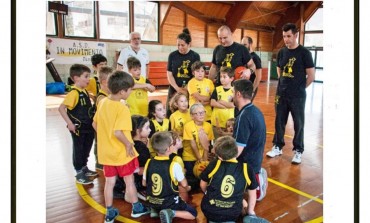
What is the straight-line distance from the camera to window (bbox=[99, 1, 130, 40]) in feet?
39.6

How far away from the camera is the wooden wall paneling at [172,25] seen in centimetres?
1376

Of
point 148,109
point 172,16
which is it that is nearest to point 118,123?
point 148,109

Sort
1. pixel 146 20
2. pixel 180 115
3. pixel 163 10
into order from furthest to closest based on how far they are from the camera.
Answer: pixel 163 10
pixel 146 20
pixel 180 115

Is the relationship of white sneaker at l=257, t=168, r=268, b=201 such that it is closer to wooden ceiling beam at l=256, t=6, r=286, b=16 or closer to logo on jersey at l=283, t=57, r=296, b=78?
logo on jersey at l=283, t=57, r=296, b=78

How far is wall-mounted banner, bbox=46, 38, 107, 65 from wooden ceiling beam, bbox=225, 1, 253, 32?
21.9 ft

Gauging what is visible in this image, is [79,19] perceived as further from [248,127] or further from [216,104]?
[248,127]

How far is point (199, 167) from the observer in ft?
10.4

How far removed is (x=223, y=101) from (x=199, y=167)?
94 cm

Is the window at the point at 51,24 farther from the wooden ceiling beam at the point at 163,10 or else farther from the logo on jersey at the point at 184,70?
the logo on jersey at the point at 184,70

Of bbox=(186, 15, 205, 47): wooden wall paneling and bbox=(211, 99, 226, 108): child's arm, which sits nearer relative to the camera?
bbox=(211, 99, 226, 108): child's arm

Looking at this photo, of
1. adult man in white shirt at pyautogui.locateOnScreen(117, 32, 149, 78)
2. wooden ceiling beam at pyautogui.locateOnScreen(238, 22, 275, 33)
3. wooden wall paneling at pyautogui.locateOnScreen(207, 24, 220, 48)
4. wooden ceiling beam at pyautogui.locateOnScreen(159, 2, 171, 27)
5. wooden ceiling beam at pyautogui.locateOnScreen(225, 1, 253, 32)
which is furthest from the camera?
wooden ceiling beam at pyautogui.locateOnScreen(238, 22, 275, 33)

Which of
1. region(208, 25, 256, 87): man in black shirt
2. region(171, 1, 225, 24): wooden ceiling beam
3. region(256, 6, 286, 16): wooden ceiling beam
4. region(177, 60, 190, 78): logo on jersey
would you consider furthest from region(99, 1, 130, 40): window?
region(208, 25, 256, 87): man in black shirt

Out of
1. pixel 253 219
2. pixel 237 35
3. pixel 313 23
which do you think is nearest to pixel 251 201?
pixel 253 219
